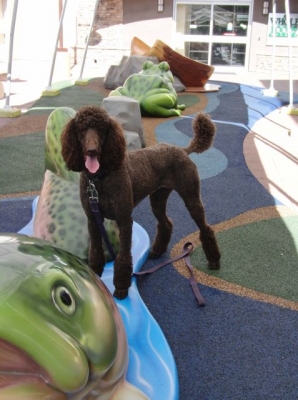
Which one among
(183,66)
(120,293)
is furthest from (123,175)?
(183,66)

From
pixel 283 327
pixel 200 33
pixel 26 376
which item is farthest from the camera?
pixel 200 33

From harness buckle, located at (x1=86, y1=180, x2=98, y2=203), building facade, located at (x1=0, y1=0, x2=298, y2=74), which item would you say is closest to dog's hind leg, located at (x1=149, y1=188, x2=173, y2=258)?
harness buckle, located at (x1=86, y1=180, x2=98, y2=203)

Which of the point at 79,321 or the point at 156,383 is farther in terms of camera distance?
the point at 156,383

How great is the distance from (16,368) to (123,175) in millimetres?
1210

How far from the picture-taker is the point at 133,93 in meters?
8.18

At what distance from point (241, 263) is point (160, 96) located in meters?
5.47

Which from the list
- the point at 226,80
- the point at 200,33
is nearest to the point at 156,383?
the point at 226,80

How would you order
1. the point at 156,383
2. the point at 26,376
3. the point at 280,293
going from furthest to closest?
the point at 280,293
the point at 156,383
the point at 26,376

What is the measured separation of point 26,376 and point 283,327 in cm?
168

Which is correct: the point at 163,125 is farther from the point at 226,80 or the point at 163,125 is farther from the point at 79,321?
the point at 226,80

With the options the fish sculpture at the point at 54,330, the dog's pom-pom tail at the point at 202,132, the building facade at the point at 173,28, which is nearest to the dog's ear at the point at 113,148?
the fish sculpture at the point at 54,330

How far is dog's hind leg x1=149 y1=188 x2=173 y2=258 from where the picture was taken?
2.81 metres

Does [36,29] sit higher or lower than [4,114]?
higher

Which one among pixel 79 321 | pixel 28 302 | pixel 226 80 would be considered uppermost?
pixel 28 302
